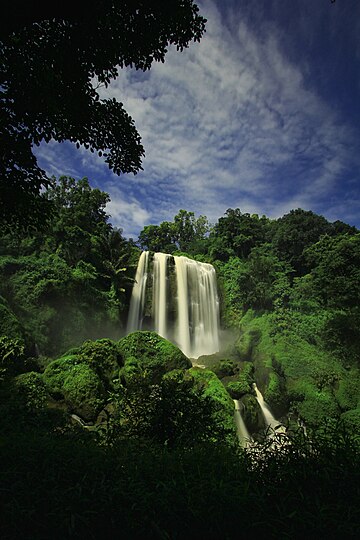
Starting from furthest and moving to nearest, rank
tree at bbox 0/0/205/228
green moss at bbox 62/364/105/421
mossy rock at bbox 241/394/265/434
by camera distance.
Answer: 1. mossy rock at bbox 241/394/265/434
2. green moss at bbox 62/364/105/421
3. tree at bbox 0/0/205/228

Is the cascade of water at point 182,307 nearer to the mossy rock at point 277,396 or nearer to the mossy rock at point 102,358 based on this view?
the mossy rock at point 277,396

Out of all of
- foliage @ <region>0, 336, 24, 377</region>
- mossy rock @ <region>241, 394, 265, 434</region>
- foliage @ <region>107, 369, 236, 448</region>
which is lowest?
foliage @ <region>107, 369, 236, 448</region>

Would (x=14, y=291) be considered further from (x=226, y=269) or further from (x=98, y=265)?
(x=226, y=269)

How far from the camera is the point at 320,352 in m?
13.5

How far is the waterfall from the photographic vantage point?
21.3m

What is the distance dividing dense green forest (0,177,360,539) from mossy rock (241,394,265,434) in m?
0.09

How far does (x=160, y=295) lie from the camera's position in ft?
72.7

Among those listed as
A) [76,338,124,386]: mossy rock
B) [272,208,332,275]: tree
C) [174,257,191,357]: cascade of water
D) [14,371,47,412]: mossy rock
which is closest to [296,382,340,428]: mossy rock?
[76,338,124,386]: mossy rock

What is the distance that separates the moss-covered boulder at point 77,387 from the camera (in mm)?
7266

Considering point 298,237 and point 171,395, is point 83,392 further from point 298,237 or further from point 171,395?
point 298,237

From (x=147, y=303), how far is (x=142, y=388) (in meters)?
17.1

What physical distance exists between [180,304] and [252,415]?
12860mm

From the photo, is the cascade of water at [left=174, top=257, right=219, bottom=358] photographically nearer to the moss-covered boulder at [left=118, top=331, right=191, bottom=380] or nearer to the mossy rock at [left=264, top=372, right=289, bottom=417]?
the mossy rock at [left=264, top=372, right=289, bottom=417]

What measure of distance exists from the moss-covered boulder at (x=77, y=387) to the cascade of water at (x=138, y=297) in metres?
12.2
